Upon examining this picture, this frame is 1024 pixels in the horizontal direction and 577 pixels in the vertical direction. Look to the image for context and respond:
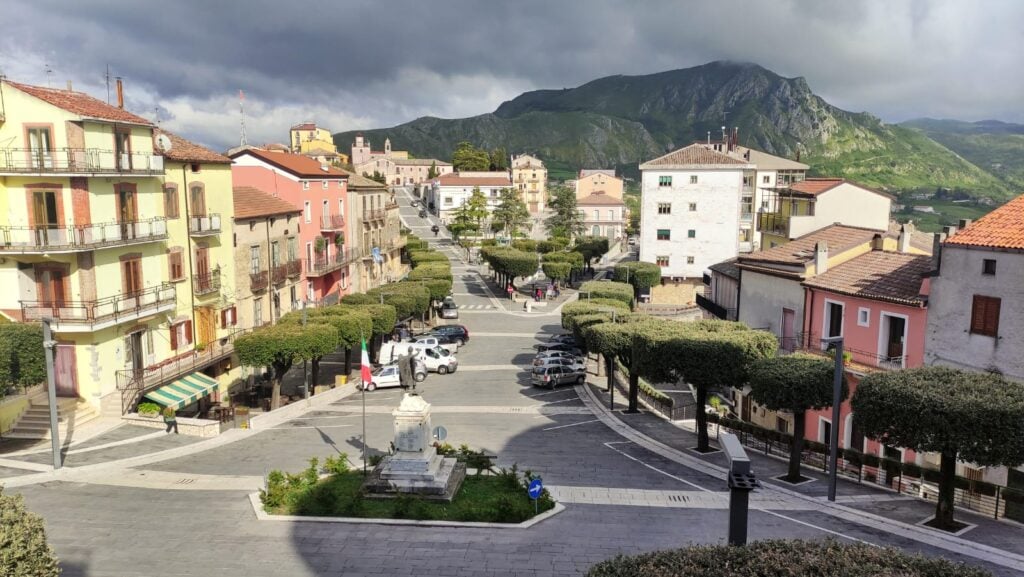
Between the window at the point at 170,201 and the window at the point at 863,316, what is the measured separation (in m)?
34.6

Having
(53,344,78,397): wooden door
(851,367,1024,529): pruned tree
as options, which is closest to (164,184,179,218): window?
(53,344,78,397): wooden door

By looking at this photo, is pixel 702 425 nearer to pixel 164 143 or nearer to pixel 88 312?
pixel 88 312

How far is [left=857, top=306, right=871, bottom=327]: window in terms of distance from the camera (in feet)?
96.0

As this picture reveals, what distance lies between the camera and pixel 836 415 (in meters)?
22.2

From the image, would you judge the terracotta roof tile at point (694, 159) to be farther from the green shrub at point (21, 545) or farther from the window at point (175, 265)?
the green shrub at point (21, 545)

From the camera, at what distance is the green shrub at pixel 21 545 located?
10.9 metres

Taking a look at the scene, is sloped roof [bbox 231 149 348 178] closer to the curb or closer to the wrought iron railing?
the wrought iron railing

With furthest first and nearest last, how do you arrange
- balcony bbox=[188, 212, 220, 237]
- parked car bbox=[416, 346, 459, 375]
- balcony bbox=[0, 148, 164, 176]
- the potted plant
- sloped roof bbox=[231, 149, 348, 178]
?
1. sloped roof bbox=[231, 149, 348, 178]
2. parked car bbox=[416, 346, 459, 375]
3. balcony bbox=[188, 212, 220, 237]
4. the potted plant
5. balcony bbox=[0, 148, 164, 176]

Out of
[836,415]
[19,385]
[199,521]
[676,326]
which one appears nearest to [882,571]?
[836,415]

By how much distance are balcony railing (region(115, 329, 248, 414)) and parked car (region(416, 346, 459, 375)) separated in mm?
12030

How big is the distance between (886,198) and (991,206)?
166608mm

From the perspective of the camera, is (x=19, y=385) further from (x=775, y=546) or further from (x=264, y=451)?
(x=775, y=546)

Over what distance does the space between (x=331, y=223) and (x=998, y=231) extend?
4985cm

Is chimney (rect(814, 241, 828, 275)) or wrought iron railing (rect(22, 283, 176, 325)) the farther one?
chimney (rect(814, 241, 828, 275))
